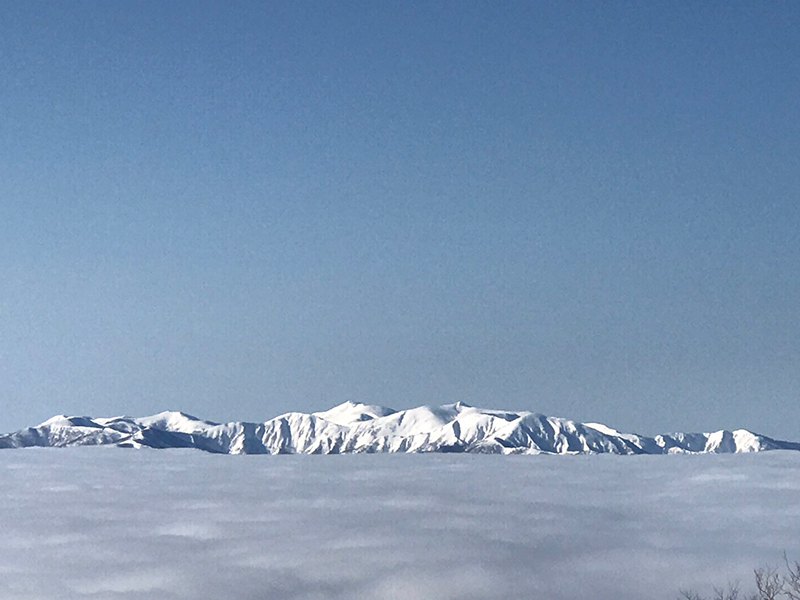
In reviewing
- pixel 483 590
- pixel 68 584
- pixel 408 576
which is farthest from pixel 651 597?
pixel 68 584

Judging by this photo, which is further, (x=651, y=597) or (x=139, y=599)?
(x=651, y=597)

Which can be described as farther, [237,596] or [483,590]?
[483,590]

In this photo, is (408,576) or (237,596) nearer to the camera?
(237,596)

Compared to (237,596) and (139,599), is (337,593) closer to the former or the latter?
(237,596)

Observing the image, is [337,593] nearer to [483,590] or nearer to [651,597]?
[483,590]

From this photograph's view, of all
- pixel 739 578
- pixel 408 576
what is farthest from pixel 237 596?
pixel 739 578

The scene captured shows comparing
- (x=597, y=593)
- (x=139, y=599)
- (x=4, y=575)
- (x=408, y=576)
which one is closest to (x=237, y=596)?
(x=139, y=599)

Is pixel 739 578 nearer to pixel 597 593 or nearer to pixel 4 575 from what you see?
pixel 597 593

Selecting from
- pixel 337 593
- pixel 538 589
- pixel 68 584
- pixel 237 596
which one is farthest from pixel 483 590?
pixel 68 584
